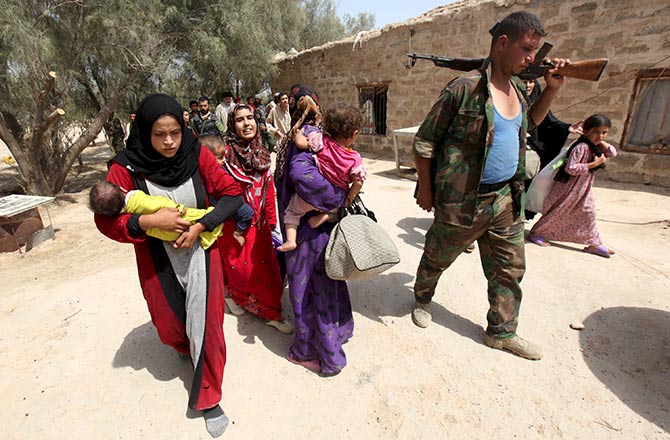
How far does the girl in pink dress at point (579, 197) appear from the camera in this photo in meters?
3.40

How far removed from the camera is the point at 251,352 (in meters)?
2.34

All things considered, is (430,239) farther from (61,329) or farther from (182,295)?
(61,329)

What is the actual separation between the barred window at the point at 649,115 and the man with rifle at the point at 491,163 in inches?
213

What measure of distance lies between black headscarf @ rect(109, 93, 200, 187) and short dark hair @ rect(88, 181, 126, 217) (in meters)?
0.15

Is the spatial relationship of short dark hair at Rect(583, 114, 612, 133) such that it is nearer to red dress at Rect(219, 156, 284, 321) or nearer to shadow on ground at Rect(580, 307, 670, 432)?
shadow on ground at Rect(580, 307, 670, 432)

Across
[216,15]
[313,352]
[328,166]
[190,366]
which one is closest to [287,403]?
[313,352]

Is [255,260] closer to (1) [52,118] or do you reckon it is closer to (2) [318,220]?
(2) [318,220]

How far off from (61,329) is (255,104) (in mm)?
8108

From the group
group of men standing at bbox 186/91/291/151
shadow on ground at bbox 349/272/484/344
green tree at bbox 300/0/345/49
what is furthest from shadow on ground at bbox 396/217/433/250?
green tree at bbox 300/0/345/49

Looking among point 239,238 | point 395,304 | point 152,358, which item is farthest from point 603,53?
point 152,358

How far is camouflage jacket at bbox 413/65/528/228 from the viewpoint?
1911 mm

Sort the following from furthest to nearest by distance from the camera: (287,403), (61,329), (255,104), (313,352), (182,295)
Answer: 1. (255,104)
2. (61,329)
3. (313,352)
4. (287,403)
5. (182,295)

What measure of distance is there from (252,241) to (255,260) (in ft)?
0.46

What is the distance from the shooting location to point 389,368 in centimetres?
217
